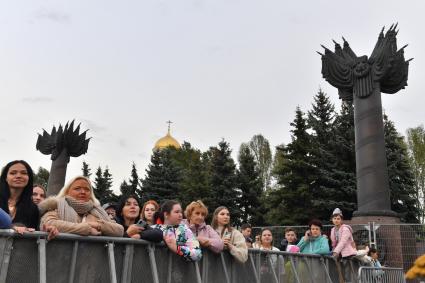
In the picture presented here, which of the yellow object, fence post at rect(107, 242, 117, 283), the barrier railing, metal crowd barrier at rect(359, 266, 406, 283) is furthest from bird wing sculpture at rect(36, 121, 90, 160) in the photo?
the yellow object

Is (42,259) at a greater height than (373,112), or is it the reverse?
(373,112)

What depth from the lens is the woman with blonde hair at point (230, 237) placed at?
5.13 m

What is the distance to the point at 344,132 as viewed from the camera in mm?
28844

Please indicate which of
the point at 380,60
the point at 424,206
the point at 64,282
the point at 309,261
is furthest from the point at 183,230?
the point at 424,206

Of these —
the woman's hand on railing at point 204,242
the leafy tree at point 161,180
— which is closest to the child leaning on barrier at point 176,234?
the woman's hand on railing at point 204,242

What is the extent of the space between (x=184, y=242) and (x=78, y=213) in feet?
3.33

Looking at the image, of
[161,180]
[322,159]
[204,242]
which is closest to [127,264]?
[204,242]

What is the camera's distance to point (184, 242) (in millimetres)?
4438

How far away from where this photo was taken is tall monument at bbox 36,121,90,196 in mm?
27922

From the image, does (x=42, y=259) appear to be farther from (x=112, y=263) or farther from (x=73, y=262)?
(x=112, y=263)

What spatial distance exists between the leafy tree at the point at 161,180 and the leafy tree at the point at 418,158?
18408 millimetres

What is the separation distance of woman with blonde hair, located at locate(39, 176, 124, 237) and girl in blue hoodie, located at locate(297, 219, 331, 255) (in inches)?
166

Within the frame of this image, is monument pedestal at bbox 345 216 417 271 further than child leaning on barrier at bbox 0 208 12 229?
Yes

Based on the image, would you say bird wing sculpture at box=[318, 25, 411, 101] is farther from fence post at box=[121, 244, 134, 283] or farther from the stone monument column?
fence post at box=[121, 244, 134, 283]
